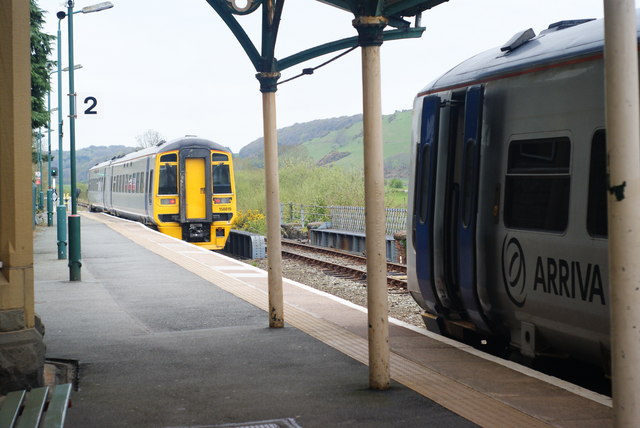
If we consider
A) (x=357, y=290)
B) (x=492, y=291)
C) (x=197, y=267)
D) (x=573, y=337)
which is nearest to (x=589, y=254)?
(x=573, y=337)

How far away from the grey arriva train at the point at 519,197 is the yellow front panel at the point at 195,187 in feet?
59.9

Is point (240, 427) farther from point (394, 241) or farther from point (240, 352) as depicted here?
point (394, 241)

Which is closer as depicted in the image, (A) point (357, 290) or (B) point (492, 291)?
(B) point (492, 291)

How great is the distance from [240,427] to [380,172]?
2.10 meters

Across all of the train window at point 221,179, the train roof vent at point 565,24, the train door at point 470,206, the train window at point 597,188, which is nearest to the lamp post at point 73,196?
the train door at point 470,206

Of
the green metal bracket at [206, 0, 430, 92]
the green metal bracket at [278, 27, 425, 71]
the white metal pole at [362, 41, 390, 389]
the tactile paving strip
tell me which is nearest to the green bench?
the white metal pole at [362, 41, 390, 389]

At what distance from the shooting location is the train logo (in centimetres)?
744

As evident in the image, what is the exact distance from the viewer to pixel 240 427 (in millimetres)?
5629

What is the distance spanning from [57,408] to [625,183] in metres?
3.67

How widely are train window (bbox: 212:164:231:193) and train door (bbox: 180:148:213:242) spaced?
0.24 meters

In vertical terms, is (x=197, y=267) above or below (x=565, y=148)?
below

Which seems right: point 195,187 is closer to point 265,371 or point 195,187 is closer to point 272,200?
point 272,200

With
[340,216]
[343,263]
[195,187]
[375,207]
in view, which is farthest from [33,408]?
[340,216]

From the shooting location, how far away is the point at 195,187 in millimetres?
27219
